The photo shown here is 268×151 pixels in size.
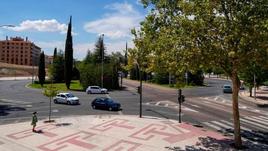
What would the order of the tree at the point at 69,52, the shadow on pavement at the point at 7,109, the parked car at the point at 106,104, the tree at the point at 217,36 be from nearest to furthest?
the tree at the point at 217,36 < the shadow on pavement at the point at 7,109 < the parked car at the point at 106,104 < the tree at the point at 69,52

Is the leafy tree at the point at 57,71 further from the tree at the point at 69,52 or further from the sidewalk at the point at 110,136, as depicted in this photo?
the sidewalk at the point at 110,136

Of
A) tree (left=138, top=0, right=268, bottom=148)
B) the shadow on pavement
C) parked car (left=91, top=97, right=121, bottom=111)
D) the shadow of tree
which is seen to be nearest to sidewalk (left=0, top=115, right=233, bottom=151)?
the shadow of tree

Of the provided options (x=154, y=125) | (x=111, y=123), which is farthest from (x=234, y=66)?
(x=111, y=123)

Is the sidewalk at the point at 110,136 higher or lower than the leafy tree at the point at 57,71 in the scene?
lower

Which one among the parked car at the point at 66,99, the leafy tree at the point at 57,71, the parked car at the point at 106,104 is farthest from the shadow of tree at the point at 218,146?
the leafy tree at the point at 57,71

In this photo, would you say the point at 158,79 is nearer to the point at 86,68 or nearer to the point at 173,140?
the point at 86,68

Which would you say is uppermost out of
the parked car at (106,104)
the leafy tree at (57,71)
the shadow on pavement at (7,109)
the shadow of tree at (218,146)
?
the leafy tree at (57,71)

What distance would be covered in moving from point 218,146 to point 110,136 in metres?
7.39

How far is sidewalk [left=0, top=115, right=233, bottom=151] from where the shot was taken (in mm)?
23266

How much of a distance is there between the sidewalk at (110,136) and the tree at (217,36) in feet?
12.2

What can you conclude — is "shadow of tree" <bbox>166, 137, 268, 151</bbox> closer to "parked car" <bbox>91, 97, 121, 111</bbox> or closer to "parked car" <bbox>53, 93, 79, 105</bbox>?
"parked car" <bbox>91, 97, 121, 111</bbox>

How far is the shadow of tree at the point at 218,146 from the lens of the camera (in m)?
22.7

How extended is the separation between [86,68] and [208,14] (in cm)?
4777

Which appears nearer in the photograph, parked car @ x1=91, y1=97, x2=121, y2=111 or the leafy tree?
parked car @ x1=91, y1=97, x2=121, y2=111
